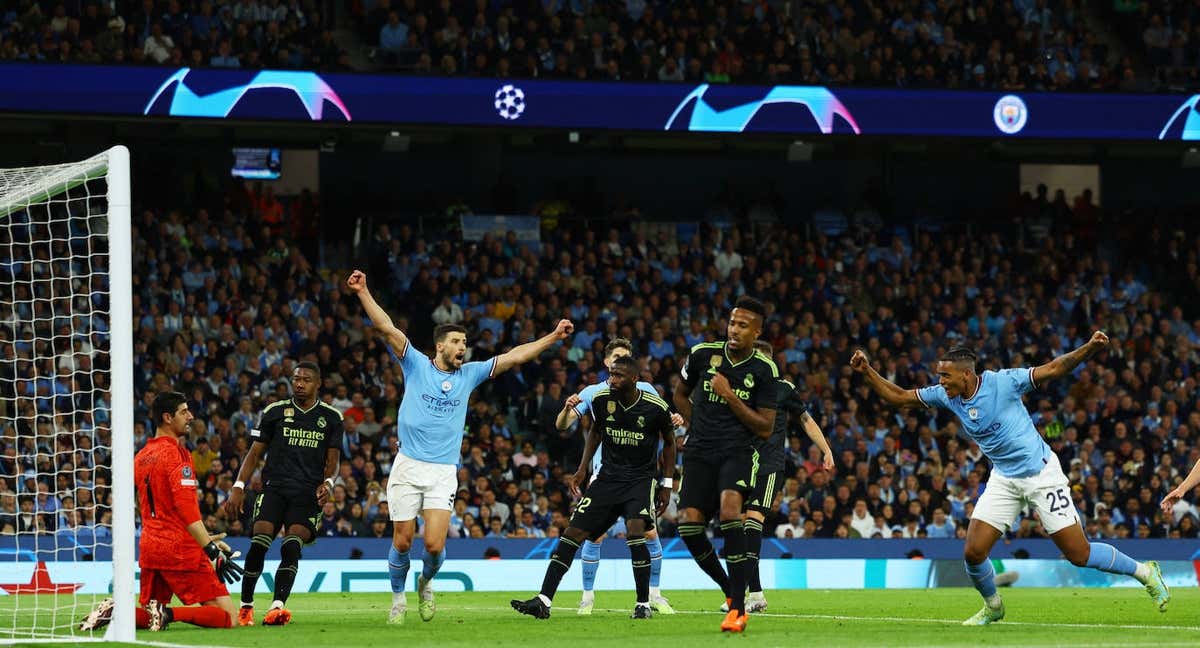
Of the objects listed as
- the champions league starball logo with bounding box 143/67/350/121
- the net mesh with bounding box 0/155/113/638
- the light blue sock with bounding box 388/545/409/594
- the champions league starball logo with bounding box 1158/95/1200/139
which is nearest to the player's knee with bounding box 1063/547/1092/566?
the light blue sock with bounding box 388/545/409/594

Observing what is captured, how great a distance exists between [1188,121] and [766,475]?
18486mm

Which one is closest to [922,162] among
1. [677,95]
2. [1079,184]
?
[1079,184]

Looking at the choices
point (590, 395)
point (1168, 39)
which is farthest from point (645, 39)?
point (590, 395)

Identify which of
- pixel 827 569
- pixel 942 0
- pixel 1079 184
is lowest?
pixel 827 569

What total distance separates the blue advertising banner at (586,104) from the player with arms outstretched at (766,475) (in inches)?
514

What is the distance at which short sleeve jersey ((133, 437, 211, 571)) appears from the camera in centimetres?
1241

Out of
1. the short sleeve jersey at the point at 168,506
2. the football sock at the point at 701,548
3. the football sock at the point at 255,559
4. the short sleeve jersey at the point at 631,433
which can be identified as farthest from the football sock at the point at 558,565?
the short sleeve jersey at the point at 168,506

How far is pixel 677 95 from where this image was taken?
1091 inches

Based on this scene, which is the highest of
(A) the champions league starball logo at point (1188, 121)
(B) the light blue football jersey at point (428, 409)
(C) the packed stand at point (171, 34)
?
(C) the packed stand at point (171, 34)

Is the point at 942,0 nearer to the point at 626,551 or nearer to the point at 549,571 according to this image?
the point at 626,551

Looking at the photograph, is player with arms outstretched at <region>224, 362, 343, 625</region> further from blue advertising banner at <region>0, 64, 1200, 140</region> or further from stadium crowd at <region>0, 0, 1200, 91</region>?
stadium crowd at <region>0, 0, 1200, 91</region>

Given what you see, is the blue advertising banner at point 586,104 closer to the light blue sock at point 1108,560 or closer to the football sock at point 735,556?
the light blue sock at point 1108,560

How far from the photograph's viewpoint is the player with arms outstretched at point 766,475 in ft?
42.6

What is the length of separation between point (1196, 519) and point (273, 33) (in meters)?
16.2
